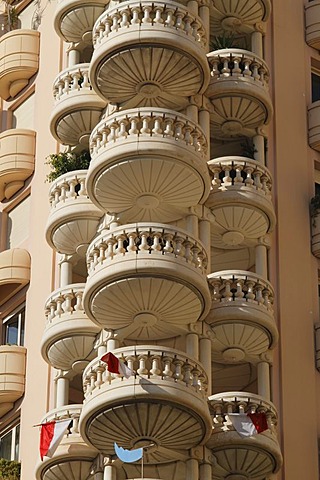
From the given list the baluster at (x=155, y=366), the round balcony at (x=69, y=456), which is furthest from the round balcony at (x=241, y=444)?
the round balcony at (x=69, y=456)

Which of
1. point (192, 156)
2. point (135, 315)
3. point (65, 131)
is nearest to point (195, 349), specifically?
point (135, 315)

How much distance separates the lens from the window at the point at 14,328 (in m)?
45.2

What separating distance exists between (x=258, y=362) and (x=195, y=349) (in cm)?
187

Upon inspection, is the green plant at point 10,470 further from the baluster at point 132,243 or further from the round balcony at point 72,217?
the baluster at point 132,243

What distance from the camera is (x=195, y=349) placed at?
40031mm

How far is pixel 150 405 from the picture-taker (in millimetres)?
37906

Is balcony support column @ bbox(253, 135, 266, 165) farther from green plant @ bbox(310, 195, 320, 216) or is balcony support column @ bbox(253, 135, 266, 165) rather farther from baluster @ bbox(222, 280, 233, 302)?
baluster @ bbox(222, 280, 233, 302)

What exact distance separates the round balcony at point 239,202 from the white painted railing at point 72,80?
148 inches

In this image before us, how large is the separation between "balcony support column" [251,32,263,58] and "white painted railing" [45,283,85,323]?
774 cm

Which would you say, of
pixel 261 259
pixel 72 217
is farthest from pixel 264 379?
pixel 72 217

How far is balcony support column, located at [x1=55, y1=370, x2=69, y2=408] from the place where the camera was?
40938 mm

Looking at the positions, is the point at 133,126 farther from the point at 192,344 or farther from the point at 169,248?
the point at 192,344

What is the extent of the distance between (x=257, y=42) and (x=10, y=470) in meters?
11.8

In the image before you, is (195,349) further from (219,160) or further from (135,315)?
(219,160)
